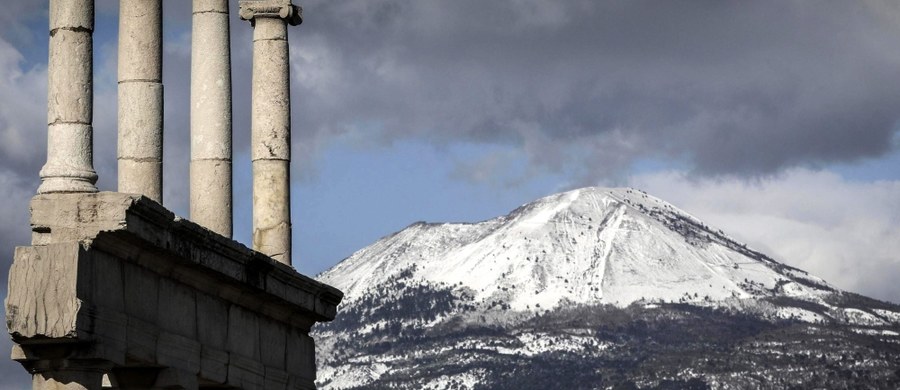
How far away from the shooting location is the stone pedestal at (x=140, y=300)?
3175 centimetres

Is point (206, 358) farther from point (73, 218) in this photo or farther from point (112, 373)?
point (73, 218)

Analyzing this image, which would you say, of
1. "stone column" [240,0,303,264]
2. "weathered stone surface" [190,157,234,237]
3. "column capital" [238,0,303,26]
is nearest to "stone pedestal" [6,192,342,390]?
→ "weathered stone surface" [190,157,234,237]

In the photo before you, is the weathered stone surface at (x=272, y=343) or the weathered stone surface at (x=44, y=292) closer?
the weathered stone surface at (x=44, y=292)

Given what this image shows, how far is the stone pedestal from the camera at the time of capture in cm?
3175

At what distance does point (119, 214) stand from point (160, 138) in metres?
8.41

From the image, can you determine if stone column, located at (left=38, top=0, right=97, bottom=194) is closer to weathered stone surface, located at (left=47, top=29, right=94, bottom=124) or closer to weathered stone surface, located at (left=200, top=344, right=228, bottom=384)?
weathered stone surface, located at (left=47, top=29, right=94, bottom=124)

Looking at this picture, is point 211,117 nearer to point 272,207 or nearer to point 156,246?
point 272,207

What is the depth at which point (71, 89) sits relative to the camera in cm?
3634

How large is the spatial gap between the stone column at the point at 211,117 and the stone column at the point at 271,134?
2001 millimetres

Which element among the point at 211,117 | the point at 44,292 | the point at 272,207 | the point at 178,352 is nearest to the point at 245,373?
the point at 178,352

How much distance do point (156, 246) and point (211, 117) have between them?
9542 millimetres

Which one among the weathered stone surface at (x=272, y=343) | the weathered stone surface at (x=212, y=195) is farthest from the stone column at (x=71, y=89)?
the weathered stone surface at (x=212, y=195)

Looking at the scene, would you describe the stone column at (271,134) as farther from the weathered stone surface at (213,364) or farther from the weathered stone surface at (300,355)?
the weathered stone surface at (213,364)

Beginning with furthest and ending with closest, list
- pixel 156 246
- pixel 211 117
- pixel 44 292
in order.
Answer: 1. pixel 211 117
2. pixel 156 246
3. pixel 44 292
